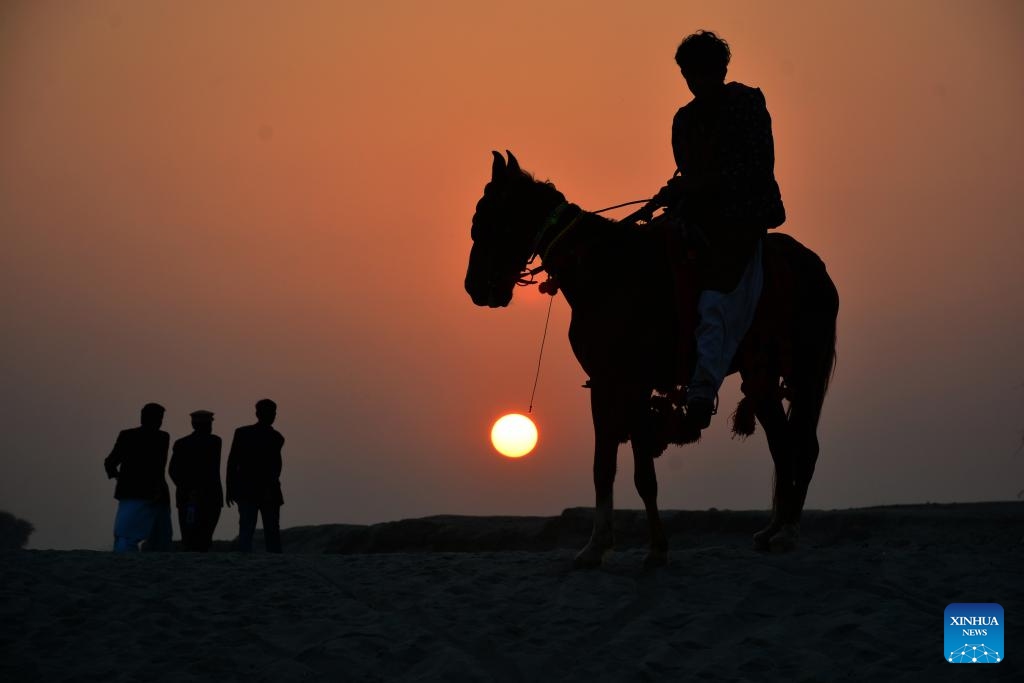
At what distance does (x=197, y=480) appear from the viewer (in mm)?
15414

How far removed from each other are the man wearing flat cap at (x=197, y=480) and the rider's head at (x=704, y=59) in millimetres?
8156

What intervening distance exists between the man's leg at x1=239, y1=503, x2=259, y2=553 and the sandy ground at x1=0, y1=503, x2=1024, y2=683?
452 centimetres

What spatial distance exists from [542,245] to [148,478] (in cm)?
701

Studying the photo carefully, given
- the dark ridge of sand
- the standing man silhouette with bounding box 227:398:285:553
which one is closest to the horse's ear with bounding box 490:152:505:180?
the standing man silhouette with bounding box 227:398:285:553

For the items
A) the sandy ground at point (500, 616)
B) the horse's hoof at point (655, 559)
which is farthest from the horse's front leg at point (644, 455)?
the sandy ground at point (500, 616)

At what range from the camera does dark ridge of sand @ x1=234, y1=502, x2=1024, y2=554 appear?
66.0 ft

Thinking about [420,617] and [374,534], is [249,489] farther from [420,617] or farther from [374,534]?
[374,534]

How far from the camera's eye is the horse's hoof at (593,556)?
991cm

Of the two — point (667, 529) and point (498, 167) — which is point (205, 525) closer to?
point (498, 167)

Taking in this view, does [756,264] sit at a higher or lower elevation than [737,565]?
higher

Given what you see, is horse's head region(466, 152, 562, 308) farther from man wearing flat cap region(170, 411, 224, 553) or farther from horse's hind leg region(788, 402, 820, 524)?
man wearing flat cap region(170, 411, 224, 553)

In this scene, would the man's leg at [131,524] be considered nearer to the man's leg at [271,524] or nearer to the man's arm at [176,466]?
the man's arm at [176,466]

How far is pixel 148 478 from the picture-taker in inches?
584

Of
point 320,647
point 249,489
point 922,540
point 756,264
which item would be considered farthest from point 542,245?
point 922,540
